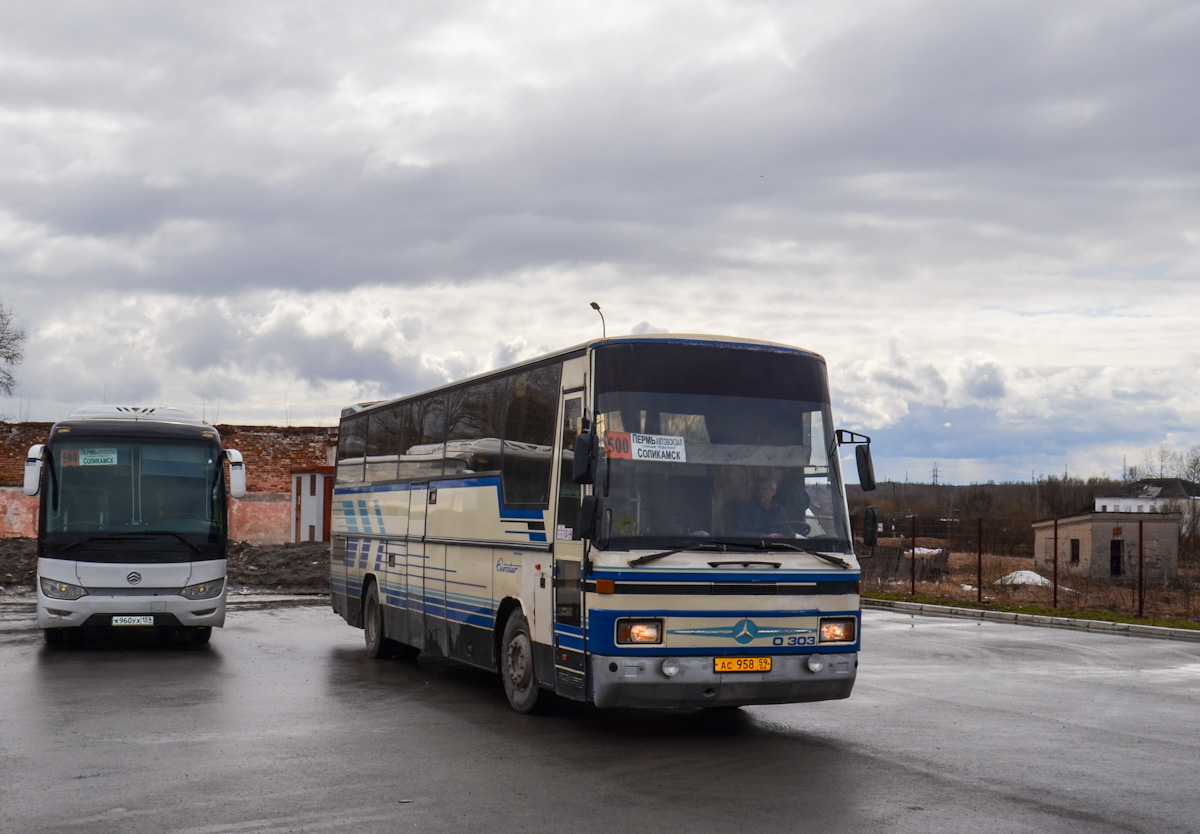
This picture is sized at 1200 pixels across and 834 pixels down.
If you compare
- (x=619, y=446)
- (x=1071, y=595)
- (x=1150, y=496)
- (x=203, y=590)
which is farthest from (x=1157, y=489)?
(x=619, y=446)

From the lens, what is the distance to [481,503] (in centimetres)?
1255

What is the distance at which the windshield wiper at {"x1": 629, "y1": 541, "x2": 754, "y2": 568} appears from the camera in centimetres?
960

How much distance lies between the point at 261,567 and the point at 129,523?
17443 millimetres

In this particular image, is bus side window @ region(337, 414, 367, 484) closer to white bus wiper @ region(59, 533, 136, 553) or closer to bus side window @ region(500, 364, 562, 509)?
white bus wiper @ region(59, 533, 136, 553)

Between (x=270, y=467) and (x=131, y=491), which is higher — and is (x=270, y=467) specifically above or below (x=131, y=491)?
above

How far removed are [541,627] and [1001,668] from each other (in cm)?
773

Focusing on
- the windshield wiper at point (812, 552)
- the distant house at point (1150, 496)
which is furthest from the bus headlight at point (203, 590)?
the distant house at point (1150, 496)

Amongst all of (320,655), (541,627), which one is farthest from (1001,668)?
(320,655)

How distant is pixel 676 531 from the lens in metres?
9.81

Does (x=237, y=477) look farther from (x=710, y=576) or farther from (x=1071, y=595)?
(x=1071, y=595)

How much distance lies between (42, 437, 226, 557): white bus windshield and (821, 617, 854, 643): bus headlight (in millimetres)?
9580

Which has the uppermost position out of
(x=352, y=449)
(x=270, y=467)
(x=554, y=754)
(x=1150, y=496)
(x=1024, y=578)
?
(x=352, y=449)

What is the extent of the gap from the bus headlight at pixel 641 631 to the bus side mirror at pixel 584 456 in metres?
1.15

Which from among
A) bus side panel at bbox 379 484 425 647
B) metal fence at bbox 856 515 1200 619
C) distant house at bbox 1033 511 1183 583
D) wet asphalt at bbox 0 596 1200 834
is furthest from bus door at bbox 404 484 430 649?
distant house at bbox 1033 511 1183 583
